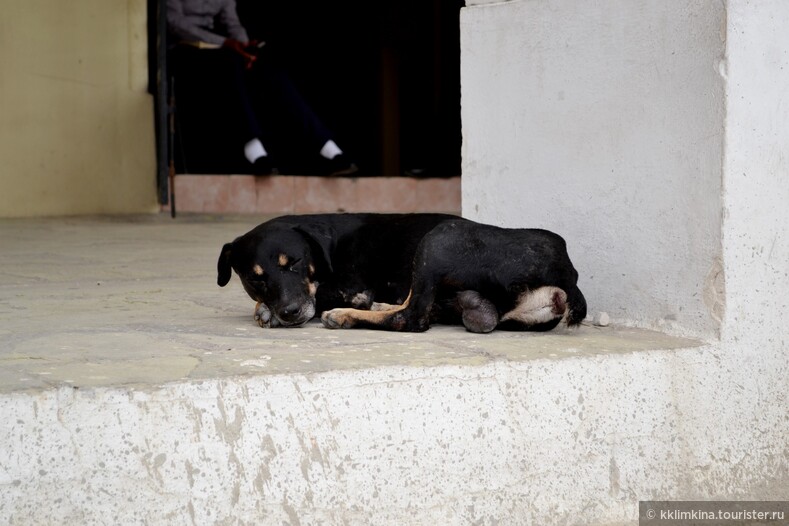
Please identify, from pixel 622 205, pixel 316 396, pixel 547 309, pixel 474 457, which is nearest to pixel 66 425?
pixel 316 396

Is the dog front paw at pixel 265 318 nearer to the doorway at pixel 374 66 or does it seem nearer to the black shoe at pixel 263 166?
the black shoe at pixel 263 166

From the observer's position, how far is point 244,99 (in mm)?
8594

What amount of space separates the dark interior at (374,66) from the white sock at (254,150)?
268cm

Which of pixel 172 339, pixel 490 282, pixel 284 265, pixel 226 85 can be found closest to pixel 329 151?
pixel 226 85

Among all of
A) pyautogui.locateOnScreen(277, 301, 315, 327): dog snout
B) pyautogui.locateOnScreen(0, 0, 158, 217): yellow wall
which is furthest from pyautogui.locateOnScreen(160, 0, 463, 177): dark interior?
pyautogui.locateOnScreen(277, 301, 315, 327): dog snout

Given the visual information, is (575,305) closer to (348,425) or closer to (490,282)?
(490,282)

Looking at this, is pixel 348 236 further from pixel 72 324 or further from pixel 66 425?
pixel 66 425

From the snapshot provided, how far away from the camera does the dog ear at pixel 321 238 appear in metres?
3.46

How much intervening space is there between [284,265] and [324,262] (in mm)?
150

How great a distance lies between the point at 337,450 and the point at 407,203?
7084 mm

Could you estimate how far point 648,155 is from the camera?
3170mm

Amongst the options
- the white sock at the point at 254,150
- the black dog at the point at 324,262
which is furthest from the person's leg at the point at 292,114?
the black dog at the point at 324,262

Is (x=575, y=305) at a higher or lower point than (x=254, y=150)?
lower

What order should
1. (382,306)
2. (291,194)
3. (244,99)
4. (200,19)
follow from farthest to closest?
(291,194)
(200,19)
(244,99)
(382,306)
